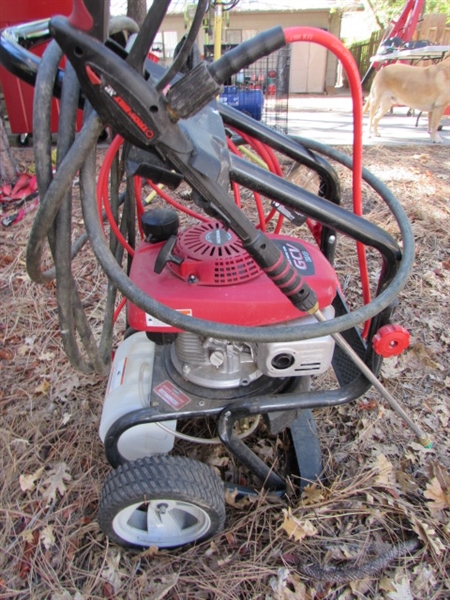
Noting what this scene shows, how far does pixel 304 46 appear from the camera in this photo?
1266cm

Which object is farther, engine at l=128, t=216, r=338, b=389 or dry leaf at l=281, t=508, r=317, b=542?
dry leaf at l=281, t=508, r=317, b=542

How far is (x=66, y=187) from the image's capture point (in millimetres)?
772

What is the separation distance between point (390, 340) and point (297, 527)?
67 centimetres

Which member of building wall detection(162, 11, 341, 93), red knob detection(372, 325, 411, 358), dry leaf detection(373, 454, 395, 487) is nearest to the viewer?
red knob detection(372, 325, 411, 358)

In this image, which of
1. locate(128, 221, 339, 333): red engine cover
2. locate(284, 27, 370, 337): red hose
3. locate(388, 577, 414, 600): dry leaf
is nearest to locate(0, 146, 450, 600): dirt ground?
locate(388, 577, 414, 600): dry leaf

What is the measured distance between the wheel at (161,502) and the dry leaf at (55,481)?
13.0 inches

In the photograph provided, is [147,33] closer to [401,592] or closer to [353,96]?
[353,96]

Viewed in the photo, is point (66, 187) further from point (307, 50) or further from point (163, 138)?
point (307, 50)

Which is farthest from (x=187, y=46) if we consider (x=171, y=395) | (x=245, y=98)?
(x=245, y=98)

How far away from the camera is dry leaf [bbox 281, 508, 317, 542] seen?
4.27 feet

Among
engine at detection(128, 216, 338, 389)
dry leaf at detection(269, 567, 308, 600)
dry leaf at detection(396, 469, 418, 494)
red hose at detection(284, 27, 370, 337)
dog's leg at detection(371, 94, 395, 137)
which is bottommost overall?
dry leaf at detection(269, 567, 308, 600)

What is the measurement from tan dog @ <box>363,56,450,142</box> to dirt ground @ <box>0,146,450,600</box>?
460 cm

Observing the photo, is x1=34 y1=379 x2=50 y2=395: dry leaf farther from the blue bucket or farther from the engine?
the blue bucket

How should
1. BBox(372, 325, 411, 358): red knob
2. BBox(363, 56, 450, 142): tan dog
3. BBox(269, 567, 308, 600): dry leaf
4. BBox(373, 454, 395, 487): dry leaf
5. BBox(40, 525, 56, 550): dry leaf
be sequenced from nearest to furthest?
BBox(372, 325, 411, 358): red knob → BBox(269, 567, 308, 600): dry leaf → BBox(40, 525, 56, 550): dry leaf → BBox(373, 454, 395, 487): dry leaf → BBox(363, 56, 450, 142): tan dog
